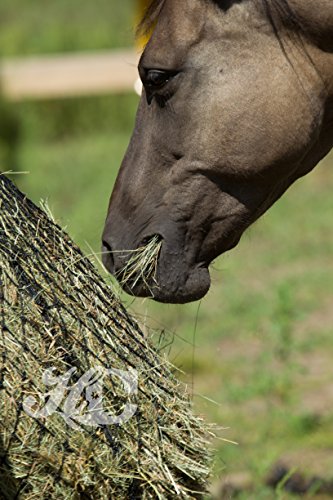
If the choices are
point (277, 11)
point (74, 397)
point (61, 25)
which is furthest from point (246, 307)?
point (61, 25)

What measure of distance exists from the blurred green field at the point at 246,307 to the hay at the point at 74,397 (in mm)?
202

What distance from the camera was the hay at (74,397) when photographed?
2.22 meters

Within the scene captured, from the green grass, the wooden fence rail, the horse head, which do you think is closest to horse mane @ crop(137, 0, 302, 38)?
the horse head

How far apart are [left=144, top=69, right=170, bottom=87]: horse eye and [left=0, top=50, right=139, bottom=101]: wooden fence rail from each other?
6.91 meters

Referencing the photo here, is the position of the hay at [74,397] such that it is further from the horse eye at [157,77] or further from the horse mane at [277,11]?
the horse mane at [277,11]

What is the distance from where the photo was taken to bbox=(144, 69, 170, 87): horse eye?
111 inches

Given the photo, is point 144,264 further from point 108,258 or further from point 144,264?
point 108,258

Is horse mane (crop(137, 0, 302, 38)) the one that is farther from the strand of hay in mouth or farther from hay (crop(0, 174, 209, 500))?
hay (crop(0, 174, 209, 500))

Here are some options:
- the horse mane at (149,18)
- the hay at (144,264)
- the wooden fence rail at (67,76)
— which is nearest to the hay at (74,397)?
the hay at (144,264)

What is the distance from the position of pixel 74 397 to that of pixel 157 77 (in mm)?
1055

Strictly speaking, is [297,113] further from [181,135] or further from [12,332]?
[12,332]

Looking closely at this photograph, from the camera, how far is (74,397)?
2246mm

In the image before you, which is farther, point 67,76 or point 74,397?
point 67,76

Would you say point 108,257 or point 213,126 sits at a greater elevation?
point 213,126
